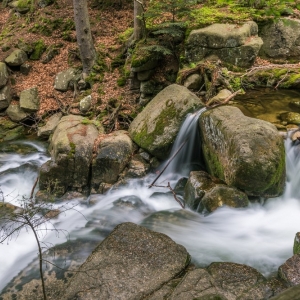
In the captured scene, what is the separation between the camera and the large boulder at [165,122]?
7012 millimetres

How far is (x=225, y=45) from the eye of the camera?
859cm

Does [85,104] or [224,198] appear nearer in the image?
[224,198]

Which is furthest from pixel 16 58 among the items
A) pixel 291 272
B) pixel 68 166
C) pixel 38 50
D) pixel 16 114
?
pixel 291 272

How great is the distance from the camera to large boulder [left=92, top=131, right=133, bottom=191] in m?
6.75

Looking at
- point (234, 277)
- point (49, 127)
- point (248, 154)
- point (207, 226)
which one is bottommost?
point (207, 226)

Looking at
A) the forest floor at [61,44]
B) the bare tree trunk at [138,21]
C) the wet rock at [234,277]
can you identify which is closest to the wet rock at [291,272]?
the wet rock at [234,277]

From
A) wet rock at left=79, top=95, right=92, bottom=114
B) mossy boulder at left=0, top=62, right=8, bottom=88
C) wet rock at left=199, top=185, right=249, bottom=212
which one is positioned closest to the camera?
wet rock at left=199, top=185, right=249, bottom=212

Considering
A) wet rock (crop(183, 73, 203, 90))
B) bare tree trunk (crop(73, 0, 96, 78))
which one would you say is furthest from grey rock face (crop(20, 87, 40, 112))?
wet rock (crop(183, 73, 203, 90))

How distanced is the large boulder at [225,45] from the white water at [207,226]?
138 inches

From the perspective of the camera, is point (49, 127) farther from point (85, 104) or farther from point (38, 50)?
point (38, 50)

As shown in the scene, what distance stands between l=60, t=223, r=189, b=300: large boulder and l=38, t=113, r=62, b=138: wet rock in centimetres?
524

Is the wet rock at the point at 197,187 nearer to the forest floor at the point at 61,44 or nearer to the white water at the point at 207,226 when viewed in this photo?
the white water at the point at 207,226

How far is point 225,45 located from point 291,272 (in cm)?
654

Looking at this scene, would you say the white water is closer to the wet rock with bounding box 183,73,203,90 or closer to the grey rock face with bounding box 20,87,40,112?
the wet rock with bounding box 183,73,203,90
